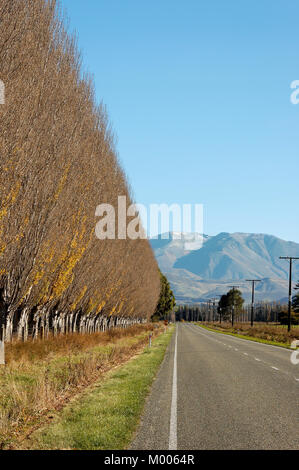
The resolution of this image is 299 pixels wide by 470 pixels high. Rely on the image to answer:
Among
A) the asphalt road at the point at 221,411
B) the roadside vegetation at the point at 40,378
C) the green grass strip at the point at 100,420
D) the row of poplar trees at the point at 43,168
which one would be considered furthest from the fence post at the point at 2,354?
the asphalt road at the point at 221,411

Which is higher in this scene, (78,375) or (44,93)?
(44,93)

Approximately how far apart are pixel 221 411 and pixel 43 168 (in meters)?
9.21

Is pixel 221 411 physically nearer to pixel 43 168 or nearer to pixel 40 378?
pixel 40 378

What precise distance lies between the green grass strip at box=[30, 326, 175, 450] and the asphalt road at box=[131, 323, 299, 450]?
0.26 meters

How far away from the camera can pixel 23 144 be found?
1390 centimetres

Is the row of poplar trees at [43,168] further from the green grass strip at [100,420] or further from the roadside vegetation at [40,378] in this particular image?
the green grass strip at [100,420]

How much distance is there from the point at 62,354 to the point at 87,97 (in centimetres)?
1081

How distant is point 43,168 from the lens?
15945 mm

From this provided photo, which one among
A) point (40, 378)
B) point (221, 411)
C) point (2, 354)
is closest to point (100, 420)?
point (221, 411)

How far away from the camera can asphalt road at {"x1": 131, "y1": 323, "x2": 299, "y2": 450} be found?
7.52 metres

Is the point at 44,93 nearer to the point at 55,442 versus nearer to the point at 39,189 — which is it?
the point at 39,189

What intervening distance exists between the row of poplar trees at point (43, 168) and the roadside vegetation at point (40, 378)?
52.5 inches

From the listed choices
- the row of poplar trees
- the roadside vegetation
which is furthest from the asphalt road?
the row of poplar trees
